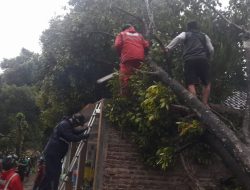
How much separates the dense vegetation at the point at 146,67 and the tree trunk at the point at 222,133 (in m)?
0.30

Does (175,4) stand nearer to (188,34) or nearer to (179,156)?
(188,34)

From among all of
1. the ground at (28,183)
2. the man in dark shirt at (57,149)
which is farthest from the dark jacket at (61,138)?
the ground at (28,183)

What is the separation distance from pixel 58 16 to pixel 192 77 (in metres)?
6.85

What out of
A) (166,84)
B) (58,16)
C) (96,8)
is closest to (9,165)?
(166,84)

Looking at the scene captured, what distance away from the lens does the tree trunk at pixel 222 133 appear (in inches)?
210

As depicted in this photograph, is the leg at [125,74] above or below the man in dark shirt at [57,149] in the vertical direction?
above

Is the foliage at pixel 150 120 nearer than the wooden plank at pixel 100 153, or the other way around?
the foliage at pixel 150 120

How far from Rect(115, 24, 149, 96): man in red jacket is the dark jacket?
1.43m

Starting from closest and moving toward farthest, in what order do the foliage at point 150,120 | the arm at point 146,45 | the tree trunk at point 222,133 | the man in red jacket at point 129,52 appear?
the tree trunk at point 222,133 < the foliage at point 150,120 < the man in red jacket at point 129,52 < the arm at point 146,45

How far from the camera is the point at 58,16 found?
41.0ft

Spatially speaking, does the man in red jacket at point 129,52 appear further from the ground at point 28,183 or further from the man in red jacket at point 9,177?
the ground at point 28,183

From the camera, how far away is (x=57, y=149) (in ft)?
23.2

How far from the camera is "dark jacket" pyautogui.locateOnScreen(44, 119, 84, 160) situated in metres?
6.86

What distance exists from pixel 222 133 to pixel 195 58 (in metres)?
1.51
